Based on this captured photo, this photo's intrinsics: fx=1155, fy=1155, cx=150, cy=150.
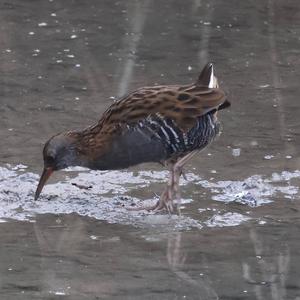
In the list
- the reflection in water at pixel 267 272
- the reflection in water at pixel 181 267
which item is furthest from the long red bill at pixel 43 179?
the reflection in water at pixel 267 272

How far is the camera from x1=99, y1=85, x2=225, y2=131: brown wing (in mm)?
8000

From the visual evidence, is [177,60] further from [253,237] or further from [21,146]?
[253,237]

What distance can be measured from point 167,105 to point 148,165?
1055mm

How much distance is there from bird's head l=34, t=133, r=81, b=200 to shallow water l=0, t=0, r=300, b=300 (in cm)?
23

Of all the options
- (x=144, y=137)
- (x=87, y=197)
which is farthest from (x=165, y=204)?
(x=87, y=197)

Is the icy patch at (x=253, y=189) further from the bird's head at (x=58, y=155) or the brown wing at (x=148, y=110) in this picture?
the bird's head at (x=58, y=155)

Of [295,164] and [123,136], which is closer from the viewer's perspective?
[123,136]

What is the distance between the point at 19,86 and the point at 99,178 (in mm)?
2498

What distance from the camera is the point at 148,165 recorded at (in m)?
9.00

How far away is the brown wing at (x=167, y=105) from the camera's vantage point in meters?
8.00

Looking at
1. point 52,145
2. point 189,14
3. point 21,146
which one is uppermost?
point 52,145

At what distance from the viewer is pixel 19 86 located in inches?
429

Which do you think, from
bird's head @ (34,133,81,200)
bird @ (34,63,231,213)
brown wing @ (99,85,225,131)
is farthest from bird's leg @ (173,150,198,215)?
bird's head @ (34,133,81,200)

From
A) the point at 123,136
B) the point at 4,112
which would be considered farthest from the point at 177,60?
the point at 123,136
